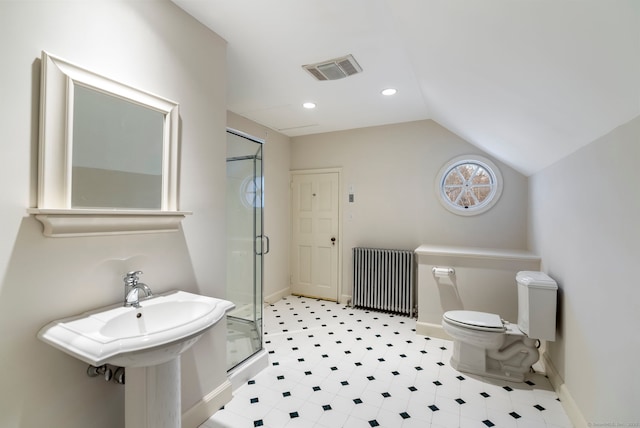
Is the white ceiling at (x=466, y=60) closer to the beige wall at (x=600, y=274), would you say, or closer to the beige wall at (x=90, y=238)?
the beige wall at (x=600, y=274)

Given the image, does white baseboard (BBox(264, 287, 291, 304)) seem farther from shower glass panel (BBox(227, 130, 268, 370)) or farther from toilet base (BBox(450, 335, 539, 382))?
toilet base (BBox(450, 335, 539, 382))

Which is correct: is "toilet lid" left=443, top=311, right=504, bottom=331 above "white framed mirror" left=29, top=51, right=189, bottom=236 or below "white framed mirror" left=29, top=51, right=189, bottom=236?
below

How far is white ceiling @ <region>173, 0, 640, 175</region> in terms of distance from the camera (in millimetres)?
1058

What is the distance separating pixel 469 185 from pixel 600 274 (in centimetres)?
218

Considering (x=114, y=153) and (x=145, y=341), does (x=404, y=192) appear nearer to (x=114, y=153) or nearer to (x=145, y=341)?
(x=114, y=153)

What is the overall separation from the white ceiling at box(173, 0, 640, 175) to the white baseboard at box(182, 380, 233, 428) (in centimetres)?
248

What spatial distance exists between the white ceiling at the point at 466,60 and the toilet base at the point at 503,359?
5.10 feet

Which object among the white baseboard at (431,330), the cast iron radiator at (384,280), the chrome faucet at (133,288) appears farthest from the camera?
the cast iron radiator at (384,280)

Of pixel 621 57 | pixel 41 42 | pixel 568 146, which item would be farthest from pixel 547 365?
pixel 41 42

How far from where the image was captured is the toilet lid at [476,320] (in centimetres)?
237

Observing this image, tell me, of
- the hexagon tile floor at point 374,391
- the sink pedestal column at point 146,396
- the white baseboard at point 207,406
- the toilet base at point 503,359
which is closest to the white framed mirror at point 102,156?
the sink pedestal column at point 146,396

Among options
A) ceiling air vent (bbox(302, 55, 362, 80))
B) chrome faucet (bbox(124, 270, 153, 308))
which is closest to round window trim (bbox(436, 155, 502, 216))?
ceiling air vent (bbox(302, 55, 362, 80))

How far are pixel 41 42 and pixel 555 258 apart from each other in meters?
3.42

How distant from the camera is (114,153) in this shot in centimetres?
145
